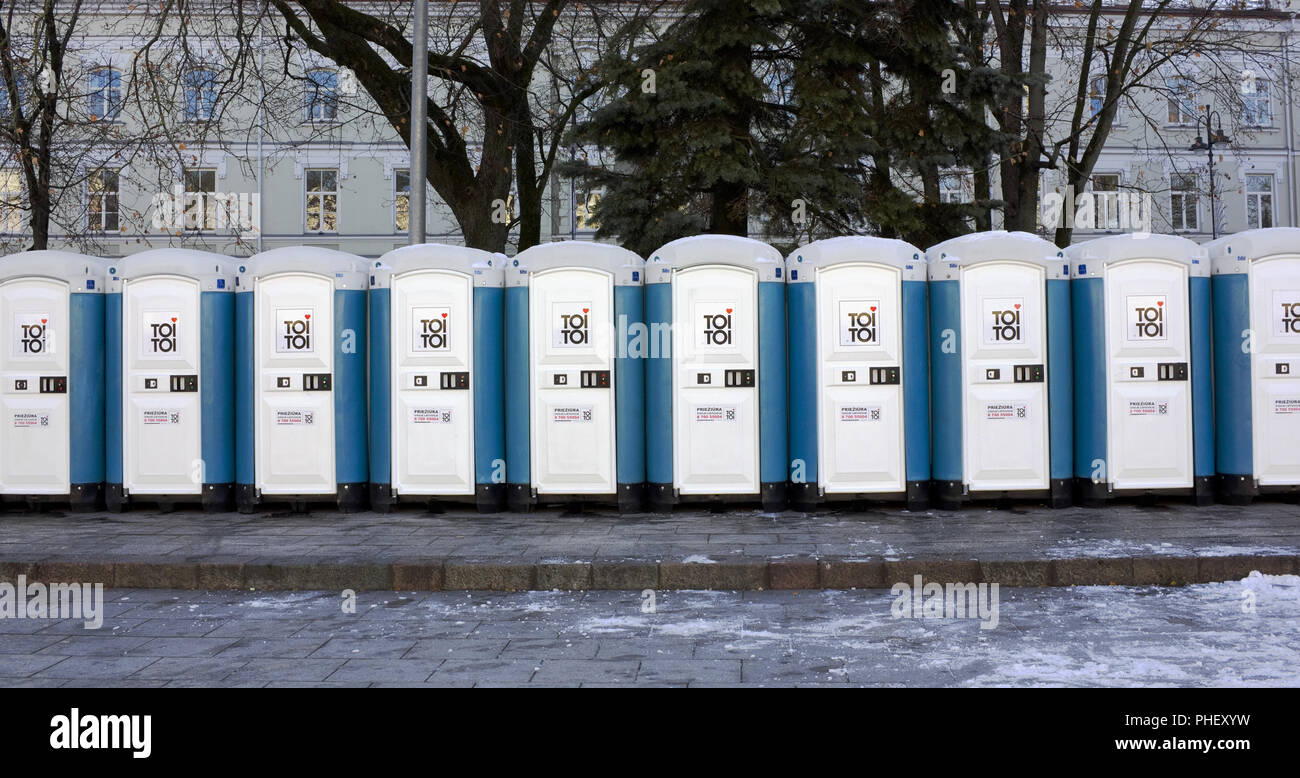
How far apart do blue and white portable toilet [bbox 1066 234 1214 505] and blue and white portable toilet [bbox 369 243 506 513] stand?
18.2 ft

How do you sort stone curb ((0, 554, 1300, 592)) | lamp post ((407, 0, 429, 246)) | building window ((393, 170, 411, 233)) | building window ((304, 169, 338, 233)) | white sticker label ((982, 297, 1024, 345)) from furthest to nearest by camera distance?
building window ((304, 169, 338, 233)) < building window ((393, 170, 411, 233)) < lamp post ((407, 0, 429, 246)) < white sticker label ((982, 297, 1024, 345)) < stone curb ((0, 554, 1300, 592))

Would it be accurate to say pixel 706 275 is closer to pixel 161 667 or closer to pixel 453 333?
pixel 453 333

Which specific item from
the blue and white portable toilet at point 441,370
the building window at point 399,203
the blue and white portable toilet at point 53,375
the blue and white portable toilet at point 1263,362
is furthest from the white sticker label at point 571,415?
the building window at point 399,203

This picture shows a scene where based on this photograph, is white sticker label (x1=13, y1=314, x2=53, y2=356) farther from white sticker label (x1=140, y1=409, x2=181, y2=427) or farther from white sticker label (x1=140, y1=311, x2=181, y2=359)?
white sticker label (x1=140, y1=409, x2=181, y2=427)

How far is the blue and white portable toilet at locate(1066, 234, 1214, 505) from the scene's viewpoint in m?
11.0

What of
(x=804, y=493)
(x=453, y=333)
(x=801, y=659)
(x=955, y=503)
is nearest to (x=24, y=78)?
(x=453, y=333)

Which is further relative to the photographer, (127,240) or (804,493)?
(127,240)

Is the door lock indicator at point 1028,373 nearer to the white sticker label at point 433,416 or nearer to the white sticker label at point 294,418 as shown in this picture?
the white sticker label at point 433,416

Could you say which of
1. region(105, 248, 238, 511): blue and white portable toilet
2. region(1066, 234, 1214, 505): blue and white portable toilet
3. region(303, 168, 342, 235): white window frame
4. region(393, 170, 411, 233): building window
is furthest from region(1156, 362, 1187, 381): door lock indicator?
region(303, 168, 342, 235): white window frame

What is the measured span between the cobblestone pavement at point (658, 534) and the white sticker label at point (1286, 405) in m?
0.89

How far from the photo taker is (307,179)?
122 feet

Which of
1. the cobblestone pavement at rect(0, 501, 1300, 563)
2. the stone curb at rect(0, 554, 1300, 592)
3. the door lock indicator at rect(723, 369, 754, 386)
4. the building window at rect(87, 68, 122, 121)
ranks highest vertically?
the building window at rect(87, 68, 122, 121)

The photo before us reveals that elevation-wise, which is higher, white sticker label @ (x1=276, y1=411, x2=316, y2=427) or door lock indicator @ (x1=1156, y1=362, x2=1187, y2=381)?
door lock indicator @ (x1=1156, y1=362, x2=1187, y2=381)

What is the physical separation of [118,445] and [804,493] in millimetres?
6694
